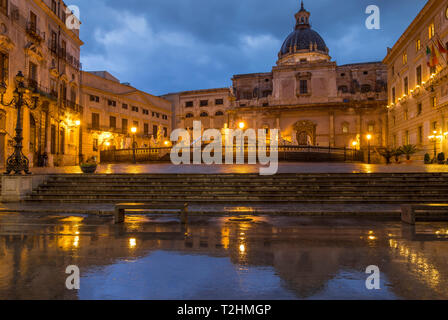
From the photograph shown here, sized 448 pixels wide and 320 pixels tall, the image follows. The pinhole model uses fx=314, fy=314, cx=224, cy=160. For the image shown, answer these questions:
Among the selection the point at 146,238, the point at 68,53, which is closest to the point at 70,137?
the point at 68,53

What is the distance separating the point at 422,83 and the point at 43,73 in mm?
35929

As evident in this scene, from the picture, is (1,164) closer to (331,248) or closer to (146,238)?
(146,238)

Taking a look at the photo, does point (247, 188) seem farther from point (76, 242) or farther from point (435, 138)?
point (435, 138)

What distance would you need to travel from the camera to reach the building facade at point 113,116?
140 feet

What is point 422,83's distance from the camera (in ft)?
97.6

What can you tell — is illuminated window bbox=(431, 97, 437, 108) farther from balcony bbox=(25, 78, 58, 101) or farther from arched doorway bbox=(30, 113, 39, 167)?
arched doorway bbox=(30, 113, 39, 167)

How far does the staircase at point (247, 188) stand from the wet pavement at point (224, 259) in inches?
167

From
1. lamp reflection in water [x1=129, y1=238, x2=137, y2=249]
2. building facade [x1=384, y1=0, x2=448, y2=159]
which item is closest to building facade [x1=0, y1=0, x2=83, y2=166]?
lamp reflection in water [x1=129, y1=238, x2=137, y2=249]

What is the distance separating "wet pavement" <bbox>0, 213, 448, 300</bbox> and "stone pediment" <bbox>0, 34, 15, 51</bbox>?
68.9 ft

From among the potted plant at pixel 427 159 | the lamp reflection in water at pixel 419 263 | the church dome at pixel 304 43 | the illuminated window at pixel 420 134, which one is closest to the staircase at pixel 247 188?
the lamp reflection in water at pixel 419 263

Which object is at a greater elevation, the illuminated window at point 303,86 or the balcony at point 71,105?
the illuminated window at point 303,86

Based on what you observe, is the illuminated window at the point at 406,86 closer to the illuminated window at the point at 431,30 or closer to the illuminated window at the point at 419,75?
the illuminated window at the point at 419,75
